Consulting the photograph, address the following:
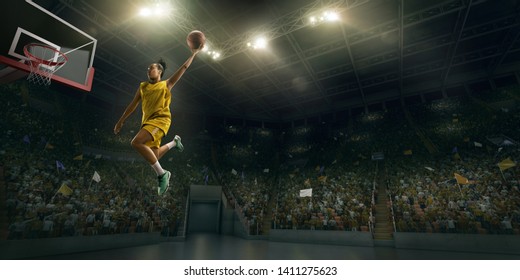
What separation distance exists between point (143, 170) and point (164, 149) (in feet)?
51.6

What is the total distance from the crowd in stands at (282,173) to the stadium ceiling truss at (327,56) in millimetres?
2493

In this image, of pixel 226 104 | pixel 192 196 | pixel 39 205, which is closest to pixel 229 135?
pixel 226 104

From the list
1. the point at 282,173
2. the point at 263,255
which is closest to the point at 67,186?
the point at 263,255

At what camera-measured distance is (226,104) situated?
23.5 m

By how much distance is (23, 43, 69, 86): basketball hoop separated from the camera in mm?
4884

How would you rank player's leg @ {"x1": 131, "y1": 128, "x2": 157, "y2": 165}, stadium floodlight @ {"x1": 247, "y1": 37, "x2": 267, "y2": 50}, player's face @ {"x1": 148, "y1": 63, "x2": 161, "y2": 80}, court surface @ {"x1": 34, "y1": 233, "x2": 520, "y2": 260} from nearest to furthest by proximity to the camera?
player's leg @ {"x1": 131, "y1": 128, "x2": 157, "y2": 165}, player's face @ {"x1": 148, "y1": 63, "x2": 161, "y2": 80}, court surface @ {"x1": 34, "y1": 233, "x2": 520, "y2": 260}, stadium floodlight @ {"x1": 247, "y1": 37, "x2": 267, "y2": 50}

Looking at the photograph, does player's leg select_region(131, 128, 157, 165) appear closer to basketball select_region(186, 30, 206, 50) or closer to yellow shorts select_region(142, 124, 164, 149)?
yellow shorts select_region(142, 124, 164, 149)

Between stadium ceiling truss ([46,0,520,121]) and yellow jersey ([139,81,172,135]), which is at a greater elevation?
stadium ceiling truss ([46,0,520,121])

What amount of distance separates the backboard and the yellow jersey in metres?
3.37

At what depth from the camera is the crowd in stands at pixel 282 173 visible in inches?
385

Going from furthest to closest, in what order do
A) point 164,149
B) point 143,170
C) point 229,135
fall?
point 229,135, point 143,170, point 164,149

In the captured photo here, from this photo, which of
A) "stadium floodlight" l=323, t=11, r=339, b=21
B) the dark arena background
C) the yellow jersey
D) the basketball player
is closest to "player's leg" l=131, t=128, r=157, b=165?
the basketball player

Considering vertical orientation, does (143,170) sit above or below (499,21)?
below
